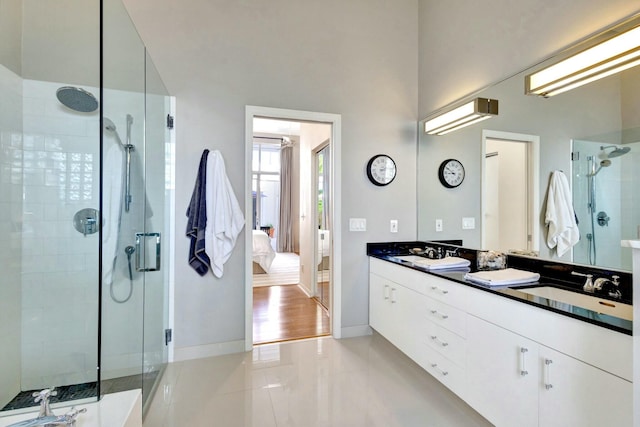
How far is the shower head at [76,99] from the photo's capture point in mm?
1944

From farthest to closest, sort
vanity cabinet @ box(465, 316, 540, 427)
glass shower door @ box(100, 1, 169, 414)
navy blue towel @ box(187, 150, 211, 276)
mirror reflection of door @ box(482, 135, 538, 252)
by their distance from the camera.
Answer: navy blue towel @ box(187, 150, 211, 276) < mirror reflection of door @ box(482, 135, 538, 252) < glass shower door @ box(100, 1, 169, 414) < vanity cabinet @ box(465, 316, 540, 427)

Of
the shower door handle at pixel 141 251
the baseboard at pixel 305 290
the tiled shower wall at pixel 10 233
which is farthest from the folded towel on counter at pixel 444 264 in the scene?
A: the tiled shower wall at pixel 10 233

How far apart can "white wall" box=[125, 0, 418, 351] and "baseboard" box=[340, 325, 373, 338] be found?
57mm

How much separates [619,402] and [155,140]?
9.49 ft

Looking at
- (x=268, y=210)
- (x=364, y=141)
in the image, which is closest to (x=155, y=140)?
(x=364, y=141)

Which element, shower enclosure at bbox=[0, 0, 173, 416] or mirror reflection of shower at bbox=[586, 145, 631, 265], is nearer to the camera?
mirror reflection of shower at bbox=[586, 145, 631, 265]

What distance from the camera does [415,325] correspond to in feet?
7.43

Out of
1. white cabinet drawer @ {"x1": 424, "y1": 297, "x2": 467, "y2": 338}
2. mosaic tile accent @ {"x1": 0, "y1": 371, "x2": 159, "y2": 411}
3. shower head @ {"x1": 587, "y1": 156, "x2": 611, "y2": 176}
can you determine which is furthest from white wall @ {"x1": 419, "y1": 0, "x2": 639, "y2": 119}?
mosaic tile accent @ {"x1": 0, "y1": 371, "x2": 159, "y2": 411}

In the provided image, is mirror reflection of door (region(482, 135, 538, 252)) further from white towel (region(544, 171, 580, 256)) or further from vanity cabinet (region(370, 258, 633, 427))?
vanity cabinet (region(370, 258, 633, 427))

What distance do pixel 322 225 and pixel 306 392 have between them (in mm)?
2381

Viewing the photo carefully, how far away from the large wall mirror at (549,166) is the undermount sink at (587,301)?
22cm

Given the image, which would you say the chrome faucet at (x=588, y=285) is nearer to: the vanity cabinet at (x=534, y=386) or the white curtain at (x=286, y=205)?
the vanity cabinet at (x=534, y=386)

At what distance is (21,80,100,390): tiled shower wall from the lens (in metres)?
1.95

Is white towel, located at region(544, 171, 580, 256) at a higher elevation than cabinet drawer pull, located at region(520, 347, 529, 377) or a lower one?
higher
